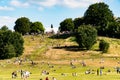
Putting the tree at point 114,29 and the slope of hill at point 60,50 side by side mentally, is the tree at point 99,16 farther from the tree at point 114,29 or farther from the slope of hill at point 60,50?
the slope of hill at point 60,50

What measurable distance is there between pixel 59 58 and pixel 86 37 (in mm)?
16007

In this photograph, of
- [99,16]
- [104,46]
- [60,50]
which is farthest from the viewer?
[99,16]

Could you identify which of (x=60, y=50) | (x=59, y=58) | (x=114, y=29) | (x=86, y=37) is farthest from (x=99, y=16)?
(x=59, y=58)

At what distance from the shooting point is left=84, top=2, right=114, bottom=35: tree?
188750 mm

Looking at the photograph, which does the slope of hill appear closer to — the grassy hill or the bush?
the grassy hill

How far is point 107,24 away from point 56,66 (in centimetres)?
6277

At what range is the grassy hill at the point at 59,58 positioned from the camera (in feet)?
410

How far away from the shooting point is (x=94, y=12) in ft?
620

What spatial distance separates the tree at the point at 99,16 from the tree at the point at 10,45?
40313 mm

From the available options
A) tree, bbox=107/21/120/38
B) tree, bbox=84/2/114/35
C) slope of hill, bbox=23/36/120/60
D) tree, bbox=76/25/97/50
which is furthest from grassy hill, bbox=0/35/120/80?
tree, bbox=84/2/114/35

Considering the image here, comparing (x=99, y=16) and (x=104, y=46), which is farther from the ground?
(x=99, y=16)

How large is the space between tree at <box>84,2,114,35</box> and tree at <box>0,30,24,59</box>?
4031cm

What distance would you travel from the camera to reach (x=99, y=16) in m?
189

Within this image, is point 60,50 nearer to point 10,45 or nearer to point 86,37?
point 86,37
